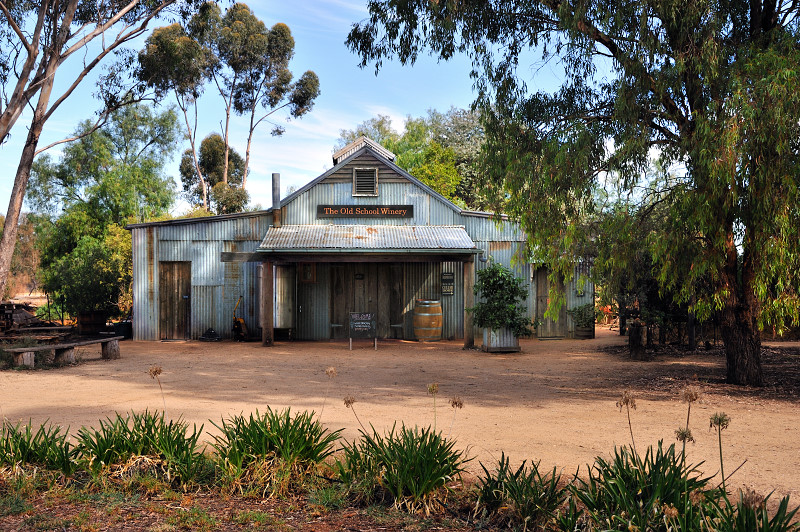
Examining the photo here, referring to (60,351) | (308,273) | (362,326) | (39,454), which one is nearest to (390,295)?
(308,273)

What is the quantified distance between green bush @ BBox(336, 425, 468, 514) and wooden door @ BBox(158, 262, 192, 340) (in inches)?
599

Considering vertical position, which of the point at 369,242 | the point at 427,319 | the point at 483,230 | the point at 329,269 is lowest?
the point at 427,319

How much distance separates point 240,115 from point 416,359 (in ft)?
93.1

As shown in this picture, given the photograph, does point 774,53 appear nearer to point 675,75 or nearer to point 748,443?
point 675,75

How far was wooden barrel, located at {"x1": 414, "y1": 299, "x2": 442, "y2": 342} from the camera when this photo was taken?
57.6 feet

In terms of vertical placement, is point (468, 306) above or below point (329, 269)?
below

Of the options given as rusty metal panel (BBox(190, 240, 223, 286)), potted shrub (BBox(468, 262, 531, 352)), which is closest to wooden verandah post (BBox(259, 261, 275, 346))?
rusty metal panel (BBox(190, 240, 223, 286))

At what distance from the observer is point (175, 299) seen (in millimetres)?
18672

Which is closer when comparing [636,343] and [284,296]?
[636,343]

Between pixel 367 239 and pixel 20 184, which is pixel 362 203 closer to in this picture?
pixel 367 239

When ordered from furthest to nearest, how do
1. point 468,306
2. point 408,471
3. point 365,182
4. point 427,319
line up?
point 365,182 < point 427,319 < point 468,306 < point 408,471

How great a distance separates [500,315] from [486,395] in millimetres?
5902

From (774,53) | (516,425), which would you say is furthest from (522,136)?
(516,425)

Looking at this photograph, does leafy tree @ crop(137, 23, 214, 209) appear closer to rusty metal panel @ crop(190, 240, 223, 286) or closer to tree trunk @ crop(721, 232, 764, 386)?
rusty metal panel @ crop(190, 240, 223, 286)
